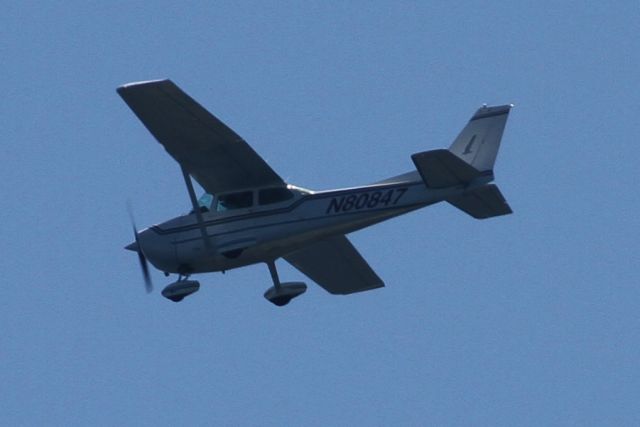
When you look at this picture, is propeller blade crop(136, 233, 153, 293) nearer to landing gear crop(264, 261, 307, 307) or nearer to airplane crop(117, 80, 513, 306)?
airplane crop(117, 80, 513, 306)

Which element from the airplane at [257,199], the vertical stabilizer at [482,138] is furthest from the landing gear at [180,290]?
the vertical stabilizer at [482,138]

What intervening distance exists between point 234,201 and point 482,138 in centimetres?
417

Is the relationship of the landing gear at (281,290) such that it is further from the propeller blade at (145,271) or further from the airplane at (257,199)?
the propeller blade at (145,271)

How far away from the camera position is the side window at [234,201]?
30516 mm

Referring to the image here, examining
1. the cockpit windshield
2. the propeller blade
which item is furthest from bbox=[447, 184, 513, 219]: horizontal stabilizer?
the propeller blade

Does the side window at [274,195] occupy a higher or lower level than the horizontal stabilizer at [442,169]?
higher

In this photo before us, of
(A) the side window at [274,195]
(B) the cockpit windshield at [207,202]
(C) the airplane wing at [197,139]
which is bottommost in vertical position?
(A) the side window at [274,195]

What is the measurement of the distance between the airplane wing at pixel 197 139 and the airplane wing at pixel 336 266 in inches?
94.5

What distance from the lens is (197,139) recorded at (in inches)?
1163

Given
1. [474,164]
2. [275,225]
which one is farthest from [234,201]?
[474,164]

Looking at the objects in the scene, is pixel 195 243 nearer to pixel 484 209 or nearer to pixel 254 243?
pixel 254 243

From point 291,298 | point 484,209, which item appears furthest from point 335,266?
point 484,209

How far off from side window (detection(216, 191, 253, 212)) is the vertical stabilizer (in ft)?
11.1

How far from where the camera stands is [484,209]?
29.6m
